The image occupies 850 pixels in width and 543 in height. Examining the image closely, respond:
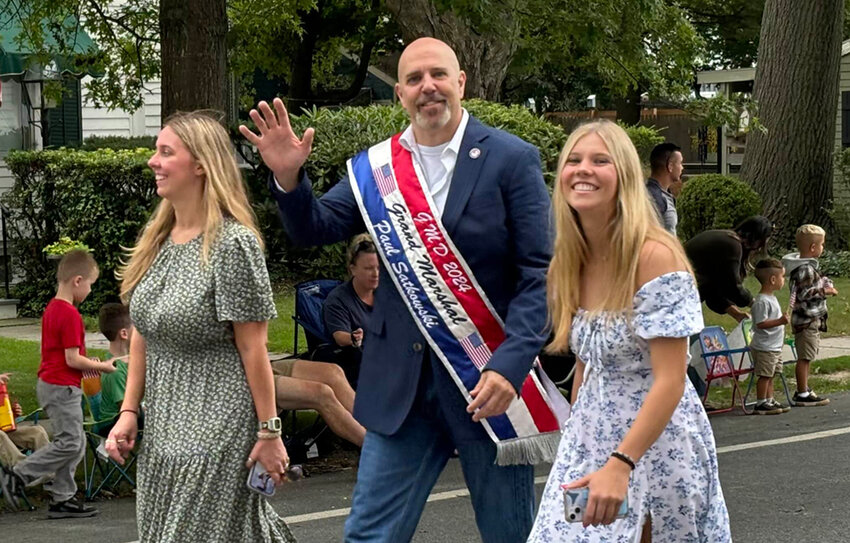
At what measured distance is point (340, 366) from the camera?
9023mm

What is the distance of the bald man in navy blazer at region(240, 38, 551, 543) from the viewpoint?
4.55m

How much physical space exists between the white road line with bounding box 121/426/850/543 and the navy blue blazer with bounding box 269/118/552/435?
2.97m

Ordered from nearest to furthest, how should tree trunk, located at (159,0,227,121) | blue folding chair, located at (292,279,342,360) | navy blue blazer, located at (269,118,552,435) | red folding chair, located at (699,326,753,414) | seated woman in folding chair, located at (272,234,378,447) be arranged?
1. navy blue blazer, located at (269,118,552,435)
2. seated woman in folding chair, located at (272,234,378,447)
3. blue folding chair, located at (292,279,342,360)
4. tree trunk, located at (159,0,227,121)
5. red folding chair, located at (699,326,753,414)

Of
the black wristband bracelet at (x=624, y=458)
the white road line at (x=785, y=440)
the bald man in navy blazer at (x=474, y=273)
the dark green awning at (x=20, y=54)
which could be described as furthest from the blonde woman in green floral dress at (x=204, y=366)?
the dark green awning at (x=20, y=54)

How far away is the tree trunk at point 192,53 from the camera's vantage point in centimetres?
1045

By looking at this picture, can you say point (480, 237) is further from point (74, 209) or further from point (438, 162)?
point (74, 209)

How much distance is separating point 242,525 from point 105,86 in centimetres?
1308

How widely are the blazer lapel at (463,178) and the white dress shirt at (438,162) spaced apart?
2 centimetres

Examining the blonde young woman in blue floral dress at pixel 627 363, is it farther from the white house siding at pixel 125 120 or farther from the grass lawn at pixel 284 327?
the white house siding at pixel 125 120

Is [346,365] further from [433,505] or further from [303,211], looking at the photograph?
[303,211]

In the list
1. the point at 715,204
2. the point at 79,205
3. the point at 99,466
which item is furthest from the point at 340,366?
the point at 715,204

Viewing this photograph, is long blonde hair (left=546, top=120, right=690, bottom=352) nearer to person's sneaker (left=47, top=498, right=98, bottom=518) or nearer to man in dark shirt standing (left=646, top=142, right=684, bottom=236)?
person's sneaker (left=47, top=498, right=98, bottom=518)

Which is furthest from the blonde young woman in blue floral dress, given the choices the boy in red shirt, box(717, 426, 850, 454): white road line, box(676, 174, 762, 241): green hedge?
box(676, 174, 762, 241): green hedge

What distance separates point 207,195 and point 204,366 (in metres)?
0.53
